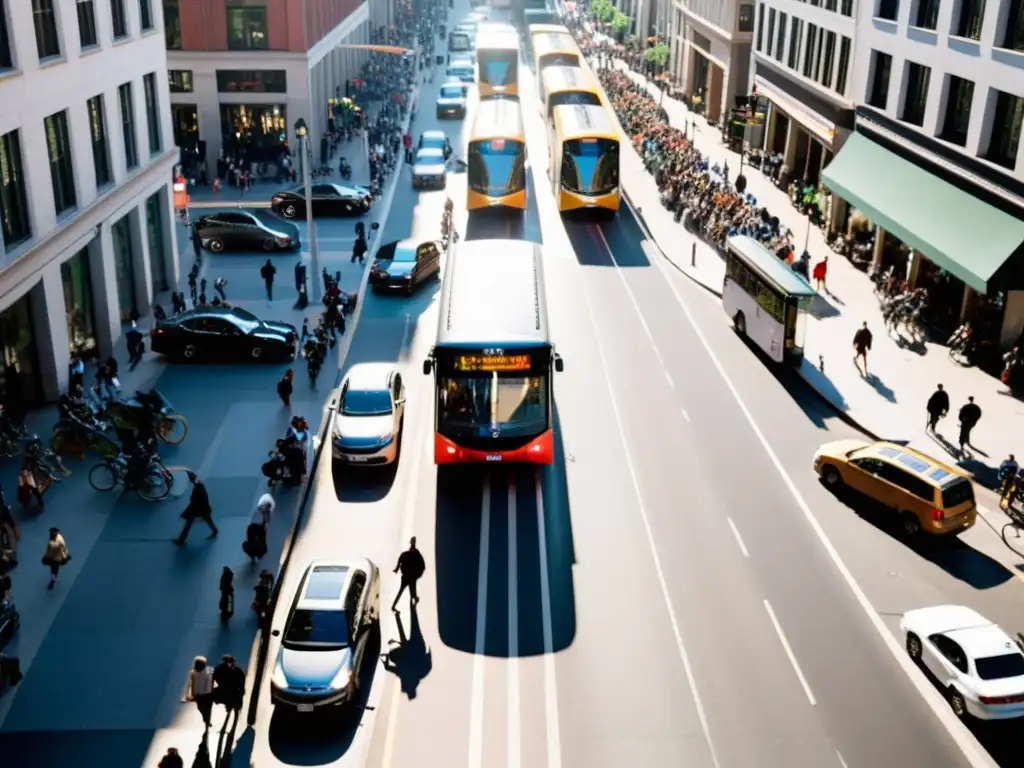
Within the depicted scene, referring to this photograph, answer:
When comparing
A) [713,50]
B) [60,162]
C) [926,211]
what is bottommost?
[926,211]

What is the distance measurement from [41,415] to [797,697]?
21806 millimetres

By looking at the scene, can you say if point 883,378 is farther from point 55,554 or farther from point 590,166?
point 55,554

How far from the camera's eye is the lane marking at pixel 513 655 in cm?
1780

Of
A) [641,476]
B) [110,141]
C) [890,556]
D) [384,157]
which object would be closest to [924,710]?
[890,556]

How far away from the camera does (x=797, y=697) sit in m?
18.9

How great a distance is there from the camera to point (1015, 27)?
110 ft

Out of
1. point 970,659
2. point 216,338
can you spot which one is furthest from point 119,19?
point 970,659

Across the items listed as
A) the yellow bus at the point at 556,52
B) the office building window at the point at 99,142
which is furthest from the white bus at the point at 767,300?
the yellow bus at the point at 556,52

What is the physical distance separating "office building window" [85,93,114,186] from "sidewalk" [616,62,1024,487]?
22.3 m

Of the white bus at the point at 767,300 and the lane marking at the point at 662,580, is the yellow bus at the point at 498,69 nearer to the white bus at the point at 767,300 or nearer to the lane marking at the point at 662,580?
the white bus at the point at 767,300

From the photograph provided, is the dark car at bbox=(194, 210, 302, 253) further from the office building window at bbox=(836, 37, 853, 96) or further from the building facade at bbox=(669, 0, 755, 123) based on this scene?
the building facade at bbox=(669, 0, 755, 123)

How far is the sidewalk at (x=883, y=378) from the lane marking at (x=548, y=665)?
11108 mm

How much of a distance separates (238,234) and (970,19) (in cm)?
2987

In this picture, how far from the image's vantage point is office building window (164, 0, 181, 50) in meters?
62.7
